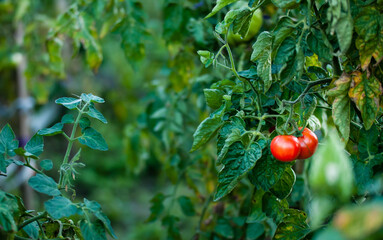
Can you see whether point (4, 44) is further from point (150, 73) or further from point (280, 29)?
point (280, 29)

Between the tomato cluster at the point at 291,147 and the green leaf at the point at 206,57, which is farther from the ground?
Answer: the green leaf at the point at 206,57

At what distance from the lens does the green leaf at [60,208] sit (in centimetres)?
55

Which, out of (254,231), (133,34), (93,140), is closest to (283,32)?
(93,140)

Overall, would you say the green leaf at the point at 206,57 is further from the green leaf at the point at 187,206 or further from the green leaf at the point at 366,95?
the green leaf at the point at 187,206

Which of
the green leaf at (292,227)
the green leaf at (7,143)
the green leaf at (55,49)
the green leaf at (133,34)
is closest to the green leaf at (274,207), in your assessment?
the green leaf at (292,227)

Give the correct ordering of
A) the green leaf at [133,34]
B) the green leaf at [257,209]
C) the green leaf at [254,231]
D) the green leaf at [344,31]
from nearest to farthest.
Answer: the green leaf at [344,31] → the green leaf at [257,209] → the green leaf at [254,231] → the green leaf at [133,34]

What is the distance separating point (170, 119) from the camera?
4.21 feet

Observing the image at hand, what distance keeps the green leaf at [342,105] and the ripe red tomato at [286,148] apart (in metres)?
0.07

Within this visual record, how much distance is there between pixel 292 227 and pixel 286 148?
6.9 inches

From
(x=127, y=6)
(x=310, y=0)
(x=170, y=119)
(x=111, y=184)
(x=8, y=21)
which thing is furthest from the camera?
(x=111, y=184)

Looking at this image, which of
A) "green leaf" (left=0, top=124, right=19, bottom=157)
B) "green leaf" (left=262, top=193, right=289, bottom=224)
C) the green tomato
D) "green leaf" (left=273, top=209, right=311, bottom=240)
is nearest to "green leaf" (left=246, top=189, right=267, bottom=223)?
"green leaf" (left=262, top=193, right=289, bottom=224)

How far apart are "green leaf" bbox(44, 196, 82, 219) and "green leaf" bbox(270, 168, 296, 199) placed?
329 millimetres

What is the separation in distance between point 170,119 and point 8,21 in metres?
1.51

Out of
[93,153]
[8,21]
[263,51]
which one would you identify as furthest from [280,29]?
[93,153]
